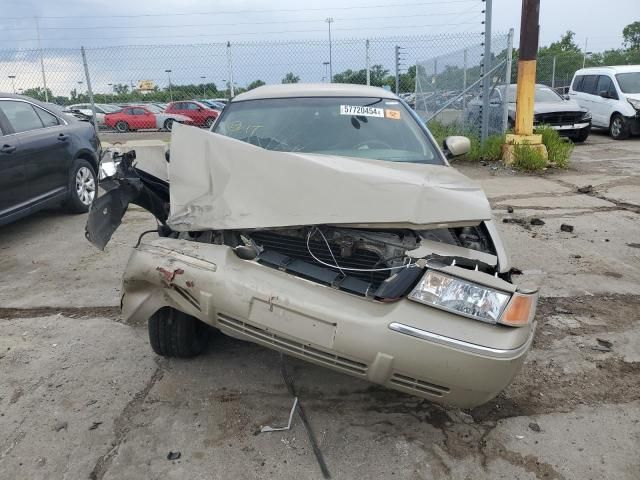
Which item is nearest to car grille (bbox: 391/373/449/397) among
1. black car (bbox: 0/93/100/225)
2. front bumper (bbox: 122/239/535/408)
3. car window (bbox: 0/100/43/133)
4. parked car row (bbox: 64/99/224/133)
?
front bumper (bbox: 122/239/535/408)

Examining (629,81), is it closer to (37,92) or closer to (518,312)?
(518,312)

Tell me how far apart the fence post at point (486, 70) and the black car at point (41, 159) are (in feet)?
Result: 25.2

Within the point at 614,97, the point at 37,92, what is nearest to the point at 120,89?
the point at 37,92

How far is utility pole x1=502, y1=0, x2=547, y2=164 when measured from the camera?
9.43m

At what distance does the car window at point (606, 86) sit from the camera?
1479 cm

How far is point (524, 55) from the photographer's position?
9.66 meters

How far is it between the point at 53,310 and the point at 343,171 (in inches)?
102

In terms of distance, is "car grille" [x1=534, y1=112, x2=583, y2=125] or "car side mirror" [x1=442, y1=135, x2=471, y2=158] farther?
"car grille" [x1=534, y1=112, x2=583, y2=125]

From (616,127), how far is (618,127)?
112mm


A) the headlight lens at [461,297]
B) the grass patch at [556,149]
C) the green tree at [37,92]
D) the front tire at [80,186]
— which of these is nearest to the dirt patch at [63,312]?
the headlight lens at [461,297]

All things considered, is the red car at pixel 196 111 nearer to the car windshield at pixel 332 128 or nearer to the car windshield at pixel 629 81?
the car windshield at pixel 629 81

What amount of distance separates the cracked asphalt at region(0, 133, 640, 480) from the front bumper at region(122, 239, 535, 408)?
1.30 ft

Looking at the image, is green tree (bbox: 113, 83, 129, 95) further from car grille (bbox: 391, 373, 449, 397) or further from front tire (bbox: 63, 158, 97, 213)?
car grille (bbox: 391, 373, 449, 397)

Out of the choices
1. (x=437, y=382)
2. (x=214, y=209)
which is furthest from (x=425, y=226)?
(x=214, y=209)
